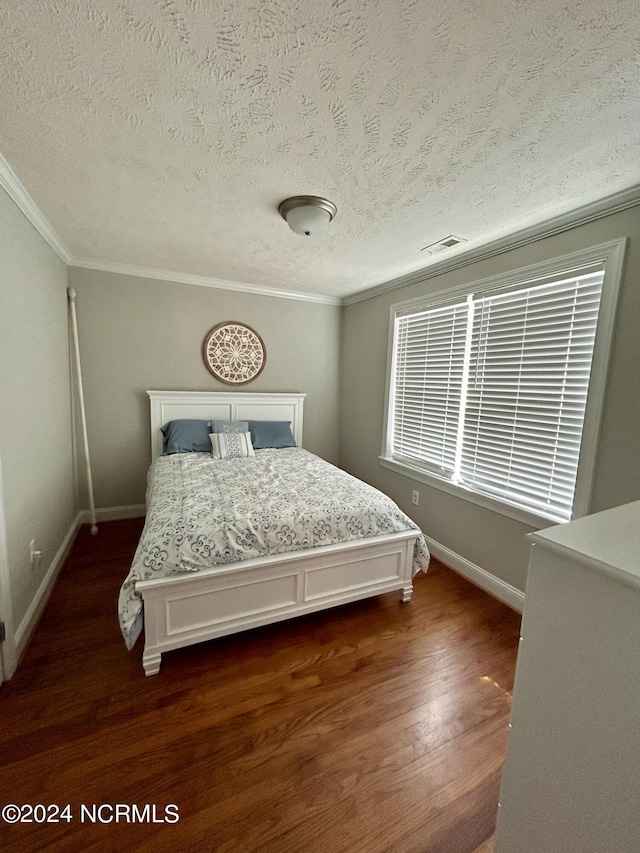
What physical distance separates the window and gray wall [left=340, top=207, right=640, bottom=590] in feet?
0.22

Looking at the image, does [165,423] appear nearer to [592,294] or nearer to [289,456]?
[289,456]

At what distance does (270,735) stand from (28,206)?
9.80ft

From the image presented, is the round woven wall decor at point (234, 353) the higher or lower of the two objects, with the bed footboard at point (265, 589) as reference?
higher

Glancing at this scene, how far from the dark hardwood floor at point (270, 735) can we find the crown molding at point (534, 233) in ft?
7.71

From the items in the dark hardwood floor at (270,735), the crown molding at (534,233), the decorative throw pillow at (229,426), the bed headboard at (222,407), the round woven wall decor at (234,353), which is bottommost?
the dark hardwood floor at (270,735)

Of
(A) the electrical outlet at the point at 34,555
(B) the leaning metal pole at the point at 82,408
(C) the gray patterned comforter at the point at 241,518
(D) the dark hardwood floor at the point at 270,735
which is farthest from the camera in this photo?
(B) the leaning metal pole at the point at 82,408

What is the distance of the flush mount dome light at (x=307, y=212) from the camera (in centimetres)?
185

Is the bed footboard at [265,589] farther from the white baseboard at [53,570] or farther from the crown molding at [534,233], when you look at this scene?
the crown molding at [534,233]

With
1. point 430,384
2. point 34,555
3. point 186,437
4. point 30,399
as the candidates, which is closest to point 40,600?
point 34,555

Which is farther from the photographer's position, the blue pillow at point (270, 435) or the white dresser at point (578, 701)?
the blue pillow at point (270, 435)

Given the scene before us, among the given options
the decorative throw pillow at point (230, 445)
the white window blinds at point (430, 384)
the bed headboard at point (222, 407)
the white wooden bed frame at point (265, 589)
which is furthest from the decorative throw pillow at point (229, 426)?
the white wooden bed frame at point (265, 589)

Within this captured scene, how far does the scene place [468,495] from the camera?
100.0 inches

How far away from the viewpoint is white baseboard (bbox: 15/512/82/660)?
1.75 meters

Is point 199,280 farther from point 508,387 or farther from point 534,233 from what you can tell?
point 508,387
